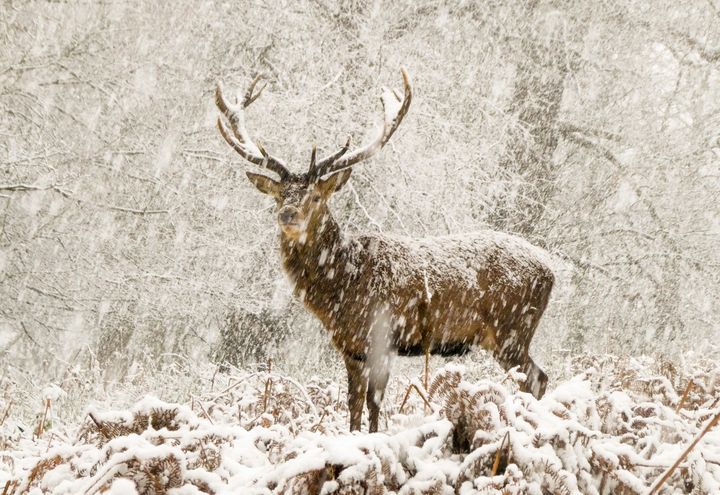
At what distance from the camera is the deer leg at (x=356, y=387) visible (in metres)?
5.17

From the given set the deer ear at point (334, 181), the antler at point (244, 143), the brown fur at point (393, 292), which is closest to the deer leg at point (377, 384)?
the brown fur at point (393, 292)

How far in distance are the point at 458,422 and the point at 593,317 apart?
12.9 meters

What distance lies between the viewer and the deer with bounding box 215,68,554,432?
5.53m

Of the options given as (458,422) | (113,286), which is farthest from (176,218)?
(458,422)

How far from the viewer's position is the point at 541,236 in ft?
41.5

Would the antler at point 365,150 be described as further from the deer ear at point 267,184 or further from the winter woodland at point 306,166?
the winter woodland at point 306,166

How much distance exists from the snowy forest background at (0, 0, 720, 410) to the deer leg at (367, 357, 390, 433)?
3.61 meters

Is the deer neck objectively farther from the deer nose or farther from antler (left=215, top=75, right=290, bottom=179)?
antler (left=215, top=75, right=290, bottom=179)

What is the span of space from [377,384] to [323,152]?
5834 mm

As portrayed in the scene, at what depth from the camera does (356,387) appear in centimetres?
531

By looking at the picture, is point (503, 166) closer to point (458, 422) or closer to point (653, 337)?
point (653, 337)

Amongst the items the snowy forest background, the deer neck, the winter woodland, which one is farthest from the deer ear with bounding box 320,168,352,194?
the snowy forest background

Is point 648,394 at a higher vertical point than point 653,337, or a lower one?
higher

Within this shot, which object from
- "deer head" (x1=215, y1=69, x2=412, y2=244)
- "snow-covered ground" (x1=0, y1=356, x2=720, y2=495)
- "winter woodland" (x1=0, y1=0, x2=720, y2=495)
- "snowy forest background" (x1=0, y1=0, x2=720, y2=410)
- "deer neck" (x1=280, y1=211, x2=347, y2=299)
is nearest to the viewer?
"snow-covered ground" (x1=0, y1=356, x2=720, y2=495)
